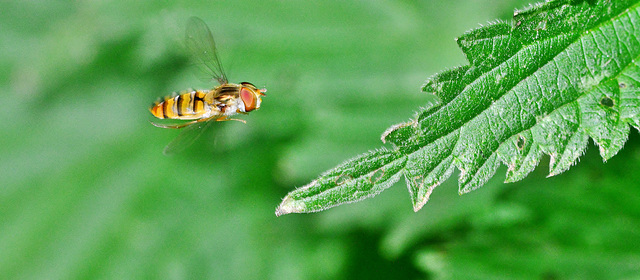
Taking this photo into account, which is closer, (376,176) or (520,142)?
(376,176)

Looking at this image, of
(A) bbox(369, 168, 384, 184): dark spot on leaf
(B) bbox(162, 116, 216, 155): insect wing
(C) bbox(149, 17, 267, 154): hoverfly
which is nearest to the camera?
(A) bbox(369, 168, 384, 184): dark spot on leaf

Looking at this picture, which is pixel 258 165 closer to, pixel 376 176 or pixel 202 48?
pixel 202 48

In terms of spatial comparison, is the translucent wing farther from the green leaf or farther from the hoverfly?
the green leaf

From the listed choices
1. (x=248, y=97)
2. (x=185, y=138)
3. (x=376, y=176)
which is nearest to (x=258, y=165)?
(x=248, y=97)

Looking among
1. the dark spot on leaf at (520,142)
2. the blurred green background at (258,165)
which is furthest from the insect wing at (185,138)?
the dark spot on leaf at (520,142)

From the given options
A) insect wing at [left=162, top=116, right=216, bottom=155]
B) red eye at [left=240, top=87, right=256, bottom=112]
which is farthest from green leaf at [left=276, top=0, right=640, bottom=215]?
red eye at [left=240, top=87, right=256, bottom=112]

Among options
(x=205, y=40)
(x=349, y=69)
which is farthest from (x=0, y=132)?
(x=349, y=69)

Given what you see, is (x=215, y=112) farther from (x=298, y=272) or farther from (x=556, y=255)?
(x=556, y=255)

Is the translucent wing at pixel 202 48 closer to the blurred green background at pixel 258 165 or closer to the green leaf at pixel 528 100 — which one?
the blurred green background at pixel 258 165
